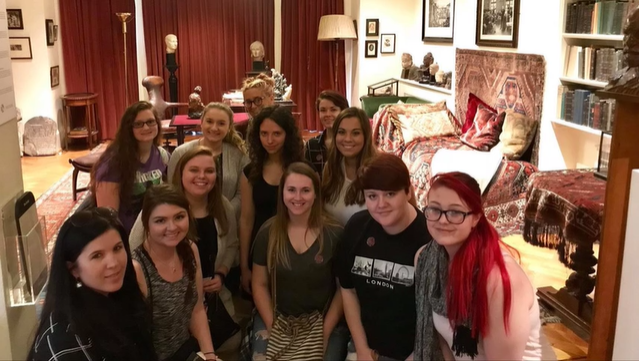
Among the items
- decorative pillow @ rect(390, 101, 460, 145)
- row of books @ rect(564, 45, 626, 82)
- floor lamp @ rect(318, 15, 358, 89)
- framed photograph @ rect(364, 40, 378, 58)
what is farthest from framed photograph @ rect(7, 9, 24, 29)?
row of books @ rect(564, 45, 626, 82)

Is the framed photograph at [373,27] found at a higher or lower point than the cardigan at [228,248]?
higher

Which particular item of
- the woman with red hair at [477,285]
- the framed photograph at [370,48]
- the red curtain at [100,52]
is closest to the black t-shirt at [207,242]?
the woman with red hair at [477,285]

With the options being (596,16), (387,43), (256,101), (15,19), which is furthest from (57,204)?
(596,16)

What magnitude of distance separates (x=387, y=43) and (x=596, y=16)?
3758 mm

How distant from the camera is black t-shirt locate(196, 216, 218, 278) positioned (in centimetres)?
231

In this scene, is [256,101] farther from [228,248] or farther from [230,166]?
[228,248]

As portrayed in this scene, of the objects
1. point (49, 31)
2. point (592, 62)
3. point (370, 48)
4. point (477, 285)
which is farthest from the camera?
point (370, 48)

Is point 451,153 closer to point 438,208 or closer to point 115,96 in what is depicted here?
point 438,208

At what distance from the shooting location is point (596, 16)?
391 centimetres

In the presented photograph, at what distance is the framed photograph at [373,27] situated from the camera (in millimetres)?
7305

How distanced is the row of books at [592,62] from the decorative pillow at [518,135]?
0.52m

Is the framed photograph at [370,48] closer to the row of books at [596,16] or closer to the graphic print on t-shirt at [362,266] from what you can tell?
the row of books at [596,16]

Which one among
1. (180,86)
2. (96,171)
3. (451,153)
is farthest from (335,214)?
(180,86)

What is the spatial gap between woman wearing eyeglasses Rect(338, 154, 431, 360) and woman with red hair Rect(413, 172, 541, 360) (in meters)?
0.30
